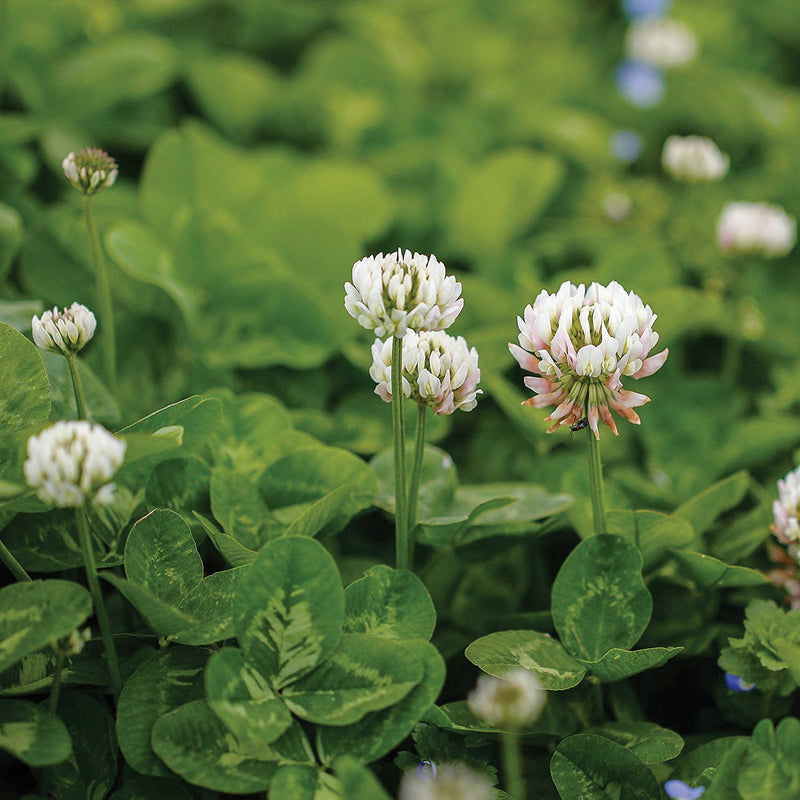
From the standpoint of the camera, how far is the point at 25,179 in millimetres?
1361

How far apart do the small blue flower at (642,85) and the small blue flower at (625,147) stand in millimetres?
155

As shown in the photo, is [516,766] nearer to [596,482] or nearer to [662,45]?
[596,482]

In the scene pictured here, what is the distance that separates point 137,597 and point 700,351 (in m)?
1.14

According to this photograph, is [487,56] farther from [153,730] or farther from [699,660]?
[153,730]

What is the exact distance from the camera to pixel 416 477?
829 mm

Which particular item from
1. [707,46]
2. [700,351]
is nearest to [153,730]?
[700,351]

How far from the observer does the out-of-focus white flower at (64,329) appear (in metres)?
0.75

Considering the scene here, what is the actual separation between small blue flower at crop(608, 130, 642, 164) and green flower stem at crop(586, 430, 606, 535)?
1242mm

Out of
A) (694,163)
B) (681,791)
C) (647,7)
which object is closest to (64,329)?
(681,791)

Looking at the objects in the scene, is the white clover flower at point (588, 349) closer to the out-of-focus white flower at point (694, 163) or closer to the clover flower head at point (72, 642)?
the clover flower head at point (72, 642)

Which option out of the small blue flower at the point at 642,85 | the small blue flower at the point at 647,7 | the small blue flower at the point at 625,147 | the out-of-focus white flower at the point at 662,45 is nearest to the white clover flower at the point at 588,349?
the small blue flower at the point at 625,147

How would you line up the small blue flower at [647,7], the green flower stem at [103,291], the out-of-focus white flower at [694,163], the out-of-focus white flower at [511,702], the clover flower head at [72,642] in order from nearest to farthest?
the out-of-focus white flower at [511,702] < the clover flower head at [72,642] < the green flower stem at [103,291] < the out-of-focus white flower at [694,163] < the small blue flower at [647,7]

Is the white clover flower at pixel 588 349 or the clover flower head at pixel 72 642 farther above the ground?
the white clover flower at pixel 588 349

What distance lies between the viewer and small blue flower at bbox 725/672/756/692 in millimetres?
824
